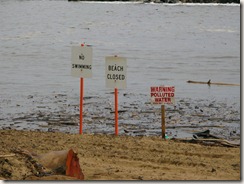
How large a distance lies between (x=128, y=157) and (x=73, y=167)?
1700 millimetres

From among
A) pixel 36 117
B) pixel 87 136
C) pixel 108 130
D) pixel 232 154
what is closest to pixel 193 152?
pixel 232 154

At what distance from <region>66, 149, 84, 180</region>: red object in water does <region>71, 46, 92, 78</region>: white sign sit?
3.42m

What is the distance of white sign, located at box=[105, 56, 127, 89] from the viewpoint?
44.0ft

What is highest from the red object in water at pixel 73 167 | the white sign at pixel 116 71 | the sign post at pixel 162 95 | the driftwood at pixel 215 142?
the white sign at pixel 116 71

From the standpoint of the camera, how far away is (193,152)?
40.6 feet

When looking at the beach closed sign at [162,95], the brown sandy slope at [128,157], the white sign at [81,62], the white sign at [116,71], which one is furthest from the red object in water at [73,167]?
the beach closed sign at [162,95]

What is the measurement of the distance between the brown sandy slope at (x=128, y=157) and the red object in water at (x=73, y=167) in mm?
145

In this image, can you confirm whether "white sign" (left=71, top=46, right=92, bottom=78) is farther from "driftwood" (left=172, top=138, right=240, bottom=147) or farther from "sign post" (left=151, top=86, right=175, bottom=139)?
"driftwood" (left=172, top=138, right=240, bottom=147)

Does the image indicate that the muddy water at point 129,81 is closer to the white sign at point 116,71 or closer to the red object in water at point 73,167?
the white sign at point 116,71

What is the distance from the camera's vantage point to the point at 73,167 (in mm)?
10430

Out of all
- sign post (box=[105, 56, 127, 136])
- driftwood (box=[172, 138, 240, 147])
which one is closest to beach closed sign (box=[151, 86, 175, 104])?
sign post (box=[105, 56, 127, 136])

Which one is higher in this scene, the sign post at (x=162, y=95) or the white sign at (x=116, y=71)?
the white sign at (x=116, y=71)

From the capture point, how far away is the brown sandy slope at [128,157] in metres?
10.6

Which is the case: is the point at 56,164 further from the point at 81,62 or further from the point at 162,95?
the point at 162,95
